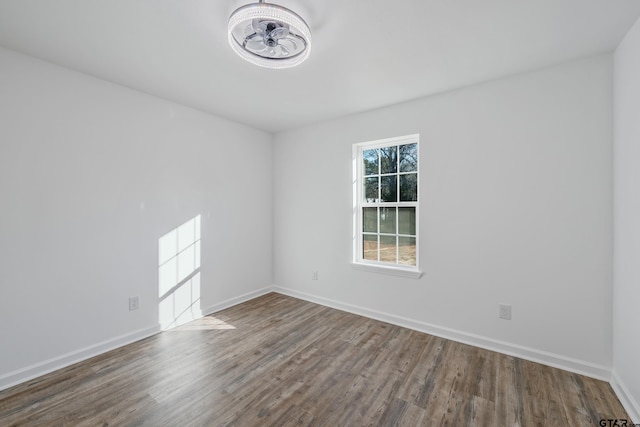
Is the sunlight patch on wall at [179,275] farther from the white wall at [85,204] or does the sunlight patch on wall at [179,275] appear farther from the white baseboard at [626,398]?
the white baseboard at [626,398]

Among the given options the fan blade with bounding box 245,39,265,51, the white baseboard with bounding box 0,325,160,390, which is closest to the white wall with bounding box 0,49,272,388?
the white baseboard with bounding box 0,325,160,390

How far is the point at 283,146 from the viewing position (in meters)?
4.29

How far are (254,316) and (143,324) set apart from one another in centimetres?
117

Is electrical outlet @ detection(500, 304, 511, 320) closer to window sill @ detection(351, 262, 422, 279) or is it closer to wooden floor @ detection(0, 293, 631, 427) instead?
wooden floor @ detection(0, 293, 631, 427)

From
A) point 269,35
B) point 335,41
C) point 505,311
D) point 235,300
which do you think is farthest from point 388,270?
point 269,35

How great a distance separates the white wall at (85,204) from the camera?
2139 millimetres

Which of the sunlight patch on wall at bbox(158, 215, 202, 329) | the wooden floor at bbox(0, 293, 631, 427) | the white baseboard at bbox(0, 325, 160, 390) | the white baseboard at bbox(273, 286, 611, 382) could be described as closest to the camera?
the wooden floor at bbox(0, 293, 631, 427)

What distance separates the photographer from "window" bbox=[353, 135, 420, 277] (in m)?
3.22

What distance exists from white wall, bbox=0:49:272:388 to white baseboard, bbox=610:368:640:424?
3846 millimetres

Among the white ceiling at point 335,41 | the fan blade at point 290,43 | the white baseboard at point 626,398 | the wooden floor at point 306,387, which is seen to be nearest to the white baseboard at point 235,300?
the wooden floor at point 306,387

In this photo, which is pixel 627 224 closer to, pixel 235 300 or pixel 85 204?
pixel 235 300

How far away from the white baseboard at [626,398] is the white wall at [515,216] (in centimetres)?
12

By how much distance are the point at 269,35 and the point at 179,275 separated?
270cm

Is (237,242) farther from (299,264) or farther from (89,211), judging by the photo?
(89,211)
